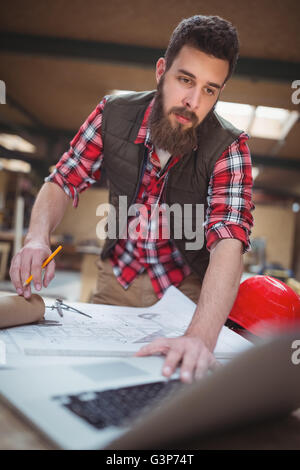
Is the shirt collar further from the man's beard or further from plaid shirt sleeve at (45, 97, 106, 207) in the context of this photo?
plaid shirt sleeve at (45, 97, 106, 207)

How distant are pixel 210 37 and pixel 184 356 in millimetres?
873

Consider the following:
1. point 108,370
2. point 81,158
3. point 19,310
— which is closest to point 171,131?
point 81,158

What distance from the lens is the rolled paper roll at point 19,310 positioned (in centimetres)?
75

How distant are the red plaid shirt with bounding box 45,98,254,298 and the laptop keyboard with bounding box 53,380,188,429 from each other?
55cm

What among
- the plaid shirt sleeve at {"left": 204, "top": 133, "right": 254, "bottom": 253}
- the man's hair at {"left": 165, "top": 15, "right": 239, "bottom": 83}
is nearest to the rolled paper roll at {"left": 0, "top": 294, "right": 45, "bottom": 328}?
the plaid shirt sleeve at {"left": 204, "top": 133, "right": 254, "bottom": 253}

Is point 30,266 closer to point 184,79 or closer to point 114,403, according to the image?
point 114,403

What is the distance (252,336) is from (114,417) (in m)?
0.72

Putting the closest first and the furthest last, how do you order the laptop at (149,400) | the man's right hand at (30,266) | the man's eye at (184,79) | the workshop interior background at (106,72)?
1. the laptop at (149,400)
2. the man's right hand at (30,266)
3. the man's eye at (184,79)
4. the workshop interior background at (106,72)

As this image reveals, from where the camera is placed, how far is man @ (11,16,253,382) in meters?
0.95

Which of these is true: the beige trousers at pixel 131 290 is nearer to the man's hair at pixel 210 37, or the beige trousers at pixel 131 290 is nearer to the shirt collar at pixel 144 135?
the shirt collar at pixel 144 135

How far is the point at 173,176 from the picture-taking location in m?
1.26

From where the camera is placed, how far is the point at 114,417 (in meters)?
0.42

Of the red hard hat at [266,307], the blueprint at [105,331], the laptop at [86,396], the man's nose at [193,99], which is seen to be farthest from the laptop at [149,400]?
the man's nose at [193,99]

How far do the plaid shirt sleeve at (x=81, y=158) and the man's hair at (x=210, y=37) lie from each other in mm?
361
